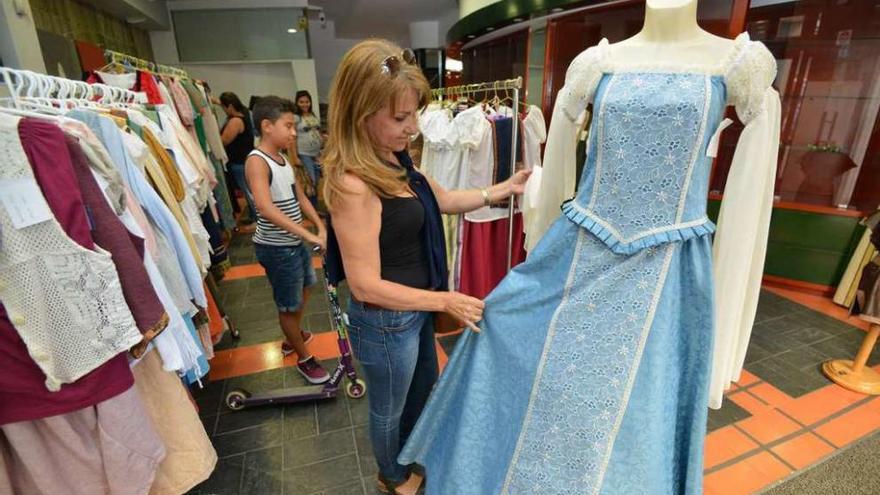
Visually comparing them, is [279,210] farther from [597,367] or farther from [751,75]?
[751,75]

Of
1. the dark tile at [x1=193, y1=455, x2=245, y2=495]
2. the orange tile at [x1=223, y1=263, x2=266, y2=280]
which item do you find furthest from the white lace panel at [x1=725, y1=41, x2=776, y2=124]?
the orange tile at [x1=223, y1=263, x2=266, y2=280]

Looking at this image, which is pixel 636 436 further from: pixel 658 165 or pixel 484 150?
pixel 484 150

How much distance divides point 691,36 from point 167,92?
367 centimetres

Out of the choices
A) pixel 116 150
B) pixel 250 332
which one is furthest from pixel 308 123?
pixel 116 150

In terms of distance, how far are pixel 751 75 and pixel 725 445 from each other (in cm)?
182

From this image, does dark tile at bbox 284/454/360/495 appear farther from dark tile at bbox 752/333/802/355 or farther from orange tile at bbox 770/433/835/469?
dark tile at bbox 752/333/802/355

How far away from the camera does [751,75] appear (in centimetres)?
98

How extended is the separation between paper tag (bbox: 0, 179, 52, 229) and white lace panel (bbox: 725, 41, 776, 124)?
63.8 inches

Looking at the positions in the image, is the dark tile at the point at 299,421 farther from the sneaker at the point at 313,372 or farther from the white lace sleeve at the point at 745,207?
the white lace sleeve at the point at 745,207

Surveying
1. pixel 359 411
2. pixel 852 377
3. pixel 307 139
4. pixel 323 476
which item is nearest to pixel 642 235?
pixel 323 476

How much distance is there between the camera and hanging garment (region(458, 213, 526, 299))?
9.05 feet

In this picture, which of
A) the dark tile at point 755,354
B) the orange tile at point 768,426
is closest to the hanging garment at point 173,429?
the orange tile at point 768,426

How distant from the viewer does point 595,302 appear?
1104 mm

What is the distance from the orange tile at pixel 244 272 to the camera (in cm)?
410
